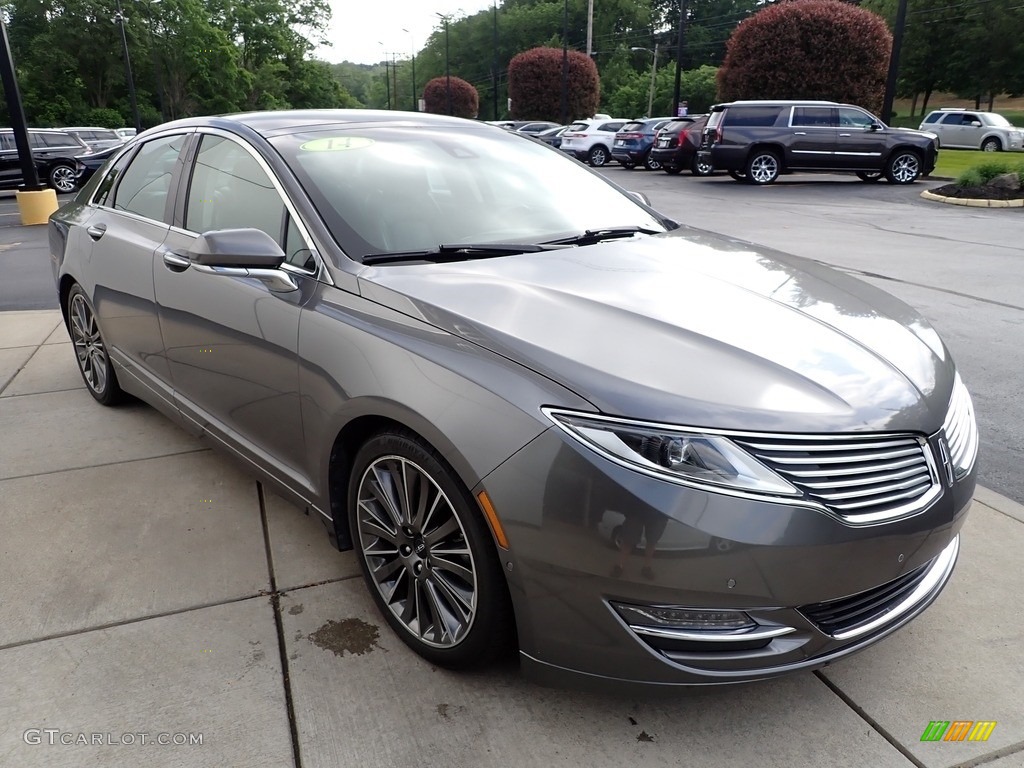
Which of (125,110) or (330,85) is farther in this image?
(330,85)

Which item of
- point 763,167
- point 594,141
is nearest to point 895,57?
point 763,167

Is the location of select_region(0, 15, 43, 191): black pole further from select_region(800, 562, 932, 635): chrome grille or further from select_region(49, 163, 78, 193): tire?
select_region(800, 562, 932, 635): chrome grille

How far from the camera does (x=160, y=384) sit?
3.73 meters

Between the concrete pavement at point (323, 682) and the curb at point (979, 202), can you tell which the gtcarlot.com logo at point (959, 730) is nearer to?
the concrete pavement at point (323, 682)

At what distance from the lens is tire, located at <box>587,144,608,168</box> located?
26.1 m

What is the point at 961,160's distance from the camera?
79.9 ft

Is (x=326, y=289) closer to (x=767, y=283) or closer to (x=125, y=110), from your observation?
(x=767, y=283)

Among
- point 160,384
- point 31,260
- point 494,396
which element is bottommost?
point 31,260

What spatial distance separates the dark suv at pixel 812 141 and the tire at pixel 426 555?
1777 cm

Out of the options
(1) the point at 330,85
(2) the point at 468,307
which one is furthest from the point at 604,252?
(1) the point at 330,85

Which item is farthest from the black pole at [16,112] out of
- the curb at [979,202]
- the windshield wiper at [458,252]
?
the curb at [979,202]

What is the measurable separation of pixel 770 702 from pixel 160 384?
293 cm

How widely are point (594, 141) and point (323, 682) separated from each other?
83.7ft

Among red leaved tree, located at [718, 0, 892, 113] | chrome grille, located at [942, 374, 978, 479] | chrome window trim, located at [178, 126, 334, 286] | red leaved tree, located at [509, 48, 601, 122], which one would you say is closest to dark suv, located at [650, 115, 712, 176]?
red leaved tree, located at [718, 0, 892, 113]
